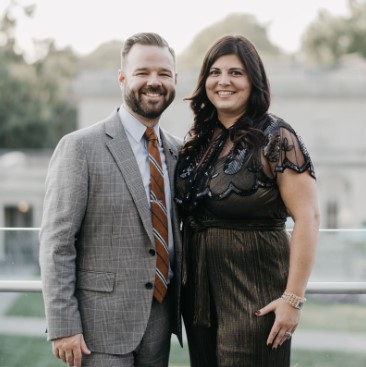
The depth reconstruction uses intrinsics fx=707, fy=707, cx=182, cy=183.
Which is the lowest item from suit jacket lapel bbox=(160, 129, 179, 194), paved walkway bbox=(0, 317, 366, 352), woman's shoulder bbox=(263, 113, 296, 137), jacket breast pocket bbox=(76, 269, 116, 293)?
paved walkway bbox=(0, 317, 366, 352)

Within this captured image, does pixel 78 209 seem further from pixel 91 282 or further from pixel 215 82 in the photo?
pixel 215 82

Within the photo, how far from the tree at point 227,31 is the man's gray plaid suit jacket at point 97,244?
1923 inches

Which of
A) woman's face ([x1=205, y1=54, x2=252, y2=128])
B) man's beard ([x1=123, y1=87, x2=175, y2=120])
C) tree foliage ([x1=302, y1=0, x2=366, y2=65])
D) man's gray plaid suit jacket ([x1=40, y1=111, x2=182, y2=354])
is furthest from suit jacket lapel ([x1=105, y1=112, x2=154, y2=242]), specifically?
tree foliage ([x1=302, y1=0, x2=366, y2=65])

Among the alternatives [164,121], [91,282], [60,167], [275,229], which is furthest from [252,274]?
[164,121]

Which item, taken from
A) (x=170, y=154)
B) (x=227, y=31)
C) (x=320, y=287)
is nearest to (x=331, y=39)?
(x=227, y=31)

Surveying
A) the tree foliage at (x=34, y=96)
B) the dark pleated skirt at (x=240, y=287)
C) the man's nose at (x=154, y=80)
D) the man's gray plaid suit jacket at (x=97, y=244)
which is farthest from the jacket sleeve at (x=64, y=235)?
the tree foliage at (x=34, y=96)

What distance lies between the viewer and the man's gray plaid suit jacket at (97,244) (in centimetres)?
278

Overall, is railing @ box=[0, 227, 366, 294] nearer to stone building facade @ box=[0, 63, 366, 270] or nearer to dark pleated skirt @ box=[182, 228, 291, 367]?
dark pleated skirt @ box=[182, 228, 291, 367]

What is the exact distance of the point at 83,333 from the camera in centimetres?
289

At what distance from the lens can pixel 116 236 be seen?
2848mm

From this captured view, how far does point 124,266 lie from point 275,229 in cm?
63

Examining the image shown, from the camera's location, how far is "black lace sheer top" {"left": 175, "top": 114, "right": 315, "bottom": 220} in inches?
107

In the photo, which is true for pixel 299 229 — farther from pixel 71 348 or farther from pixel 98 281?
pixel 71 348

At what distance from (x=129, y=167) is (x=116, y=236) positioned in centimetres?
28
